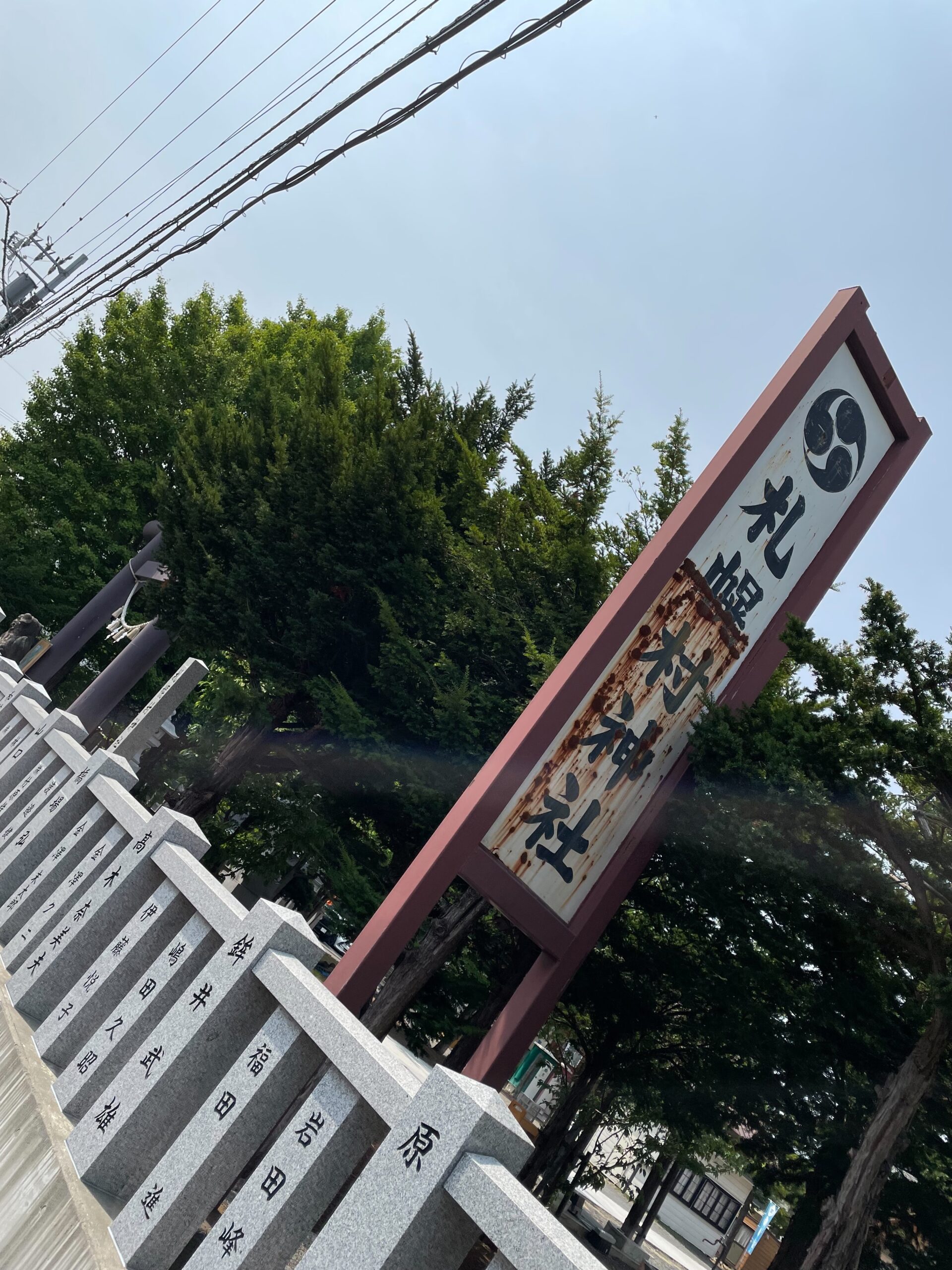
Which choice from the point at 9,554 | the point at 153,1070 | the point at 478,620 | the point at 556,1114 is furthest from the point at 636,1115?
the point at 9,554

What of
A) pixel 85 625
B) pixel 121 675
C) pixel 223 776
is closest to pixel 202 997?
pixel 223 776

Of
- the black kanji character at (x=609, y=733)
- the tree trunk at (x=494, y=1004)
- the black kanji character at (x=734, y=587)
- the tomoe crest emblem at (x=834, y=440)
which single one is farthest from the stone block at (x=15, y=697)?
the tomoe crest emblem at (x=834, y=440)

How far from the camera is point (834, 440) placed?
720 centimetres

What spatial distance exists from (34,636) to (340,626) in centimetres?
928

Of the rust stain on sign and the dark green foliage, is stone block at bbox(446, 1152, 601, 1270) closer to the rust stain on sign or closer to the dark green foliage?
the rust stain on sign

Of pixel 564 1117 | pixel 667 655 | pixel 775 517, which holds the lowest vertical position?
pixel 564 1117

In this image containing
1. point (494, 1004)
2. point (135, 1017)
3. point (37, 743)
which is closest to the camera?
point (135, 1017)

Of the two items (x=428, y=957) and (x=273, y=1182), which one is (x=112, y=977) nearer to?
(x=273, y=1182)

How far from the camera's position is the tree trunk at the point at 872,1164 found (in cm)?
588

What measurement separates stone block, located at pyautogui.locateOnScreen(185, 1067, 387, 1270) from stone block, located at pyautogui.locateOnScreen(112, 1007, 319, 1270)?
21cm

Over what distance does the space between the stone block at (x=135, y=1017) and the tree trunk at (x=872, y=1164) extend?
4.59 metres

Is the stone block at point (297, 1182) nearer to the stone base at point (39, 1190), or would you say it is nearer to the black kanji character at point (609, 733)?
the stone base at point (39, 1190)

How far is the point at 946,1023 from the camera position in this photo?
6.21 m

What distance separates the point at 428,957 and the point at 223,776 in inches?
216
